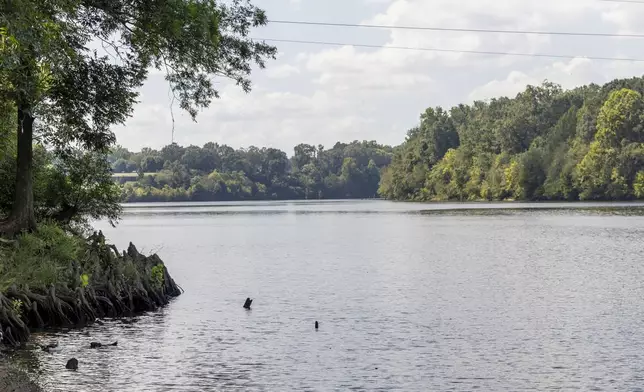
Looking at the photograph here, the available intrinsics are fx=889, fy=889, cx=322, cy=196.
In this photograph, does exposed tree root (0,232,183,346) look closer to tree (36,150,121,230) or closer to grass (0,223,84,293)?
grass (0,223,84,293)

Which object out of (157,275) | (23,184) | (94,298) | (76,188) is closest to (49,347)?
(94,298)

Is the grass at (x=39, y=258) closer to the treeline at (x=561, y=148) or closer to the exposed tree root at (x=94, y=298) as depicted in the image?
the exposed tree root at (x=94, y=298)

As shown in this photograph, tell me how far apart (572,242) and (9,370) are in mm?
49060

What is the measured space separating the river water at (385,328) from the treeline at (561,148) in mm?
87019

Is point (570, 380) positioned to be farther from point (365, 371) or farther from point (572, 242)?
point (572, 242)

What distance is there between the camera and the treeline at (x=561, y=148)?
13888cm

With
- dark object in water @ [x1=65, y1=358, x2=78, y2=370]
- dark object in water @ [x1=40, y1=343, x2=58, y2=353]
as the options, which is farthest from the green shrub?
dark object in water @ [x1=65, y1=358, x2=78, y2=370]

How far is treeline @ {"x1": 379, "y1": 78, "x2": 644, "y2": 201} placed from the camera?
456 ft

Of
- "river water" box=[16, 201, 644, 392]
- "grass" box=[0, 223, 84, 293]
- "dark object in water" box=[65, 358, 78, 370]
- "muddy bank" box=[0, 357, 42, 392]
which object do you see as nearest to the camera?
"muddy bank" box=[0, 357, 42, 392]

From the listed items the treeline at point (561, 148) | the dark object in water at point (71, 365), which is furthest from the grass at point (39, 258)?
the treeline at point (561, 148)

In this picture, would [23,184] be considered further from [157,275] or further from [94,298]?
[157,275]

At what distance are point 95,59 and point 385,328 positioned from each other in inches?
486

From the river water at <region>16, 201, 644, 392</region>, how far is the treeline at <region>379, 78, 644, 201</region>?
8702 centimetres

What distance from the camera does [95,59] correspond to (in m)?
27.9
